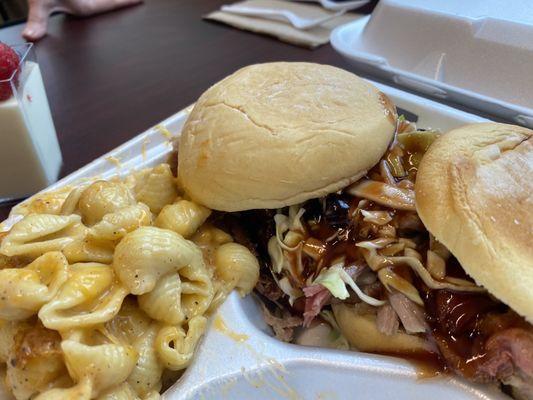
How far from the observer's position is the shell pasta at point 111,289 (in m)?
0.87

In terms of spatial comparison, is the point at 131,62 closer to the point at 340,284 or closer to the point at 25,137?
the point at 25,137

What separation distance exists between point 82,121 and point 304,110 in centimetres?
127

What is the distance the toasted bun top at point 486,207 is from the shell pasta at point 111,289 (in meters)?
0.44

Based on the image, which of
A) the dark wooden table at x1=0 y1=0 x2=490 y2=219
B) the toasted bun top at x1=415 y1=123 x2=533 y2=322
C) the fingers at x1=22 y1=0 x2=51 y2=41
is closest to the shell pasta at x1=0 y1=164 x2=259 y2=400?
the toasted bun top at x1=415 y1=123 x2=533 y2=322

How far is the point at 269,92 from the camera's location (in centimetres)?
113

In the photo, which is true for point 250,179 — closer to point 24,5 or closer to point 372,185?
point 372,185

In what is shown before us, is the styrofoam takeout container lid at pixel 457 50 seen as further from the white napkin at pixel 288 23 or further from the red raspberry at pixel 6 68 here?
the red raspberry at pixel 6 68

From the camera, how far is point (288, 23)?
2.76 metres

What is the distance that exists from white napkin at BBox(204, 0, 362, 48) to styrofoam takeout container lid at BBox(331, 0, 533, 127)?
1.68ft

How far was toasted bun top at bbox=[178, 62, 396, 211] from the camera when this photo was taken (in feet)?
3.31

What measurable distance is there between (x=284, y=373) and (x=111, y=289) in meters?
0.38

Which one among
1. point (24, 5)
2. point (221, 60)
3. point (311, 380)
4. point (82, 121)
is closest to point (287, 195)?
point (311, 380)

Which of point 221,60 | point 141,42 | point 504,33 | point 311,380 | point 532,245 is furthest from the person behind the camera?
point 141,42

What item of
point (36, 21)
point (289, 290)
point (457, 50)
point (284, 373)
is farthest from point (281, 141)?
point (36, 21)
